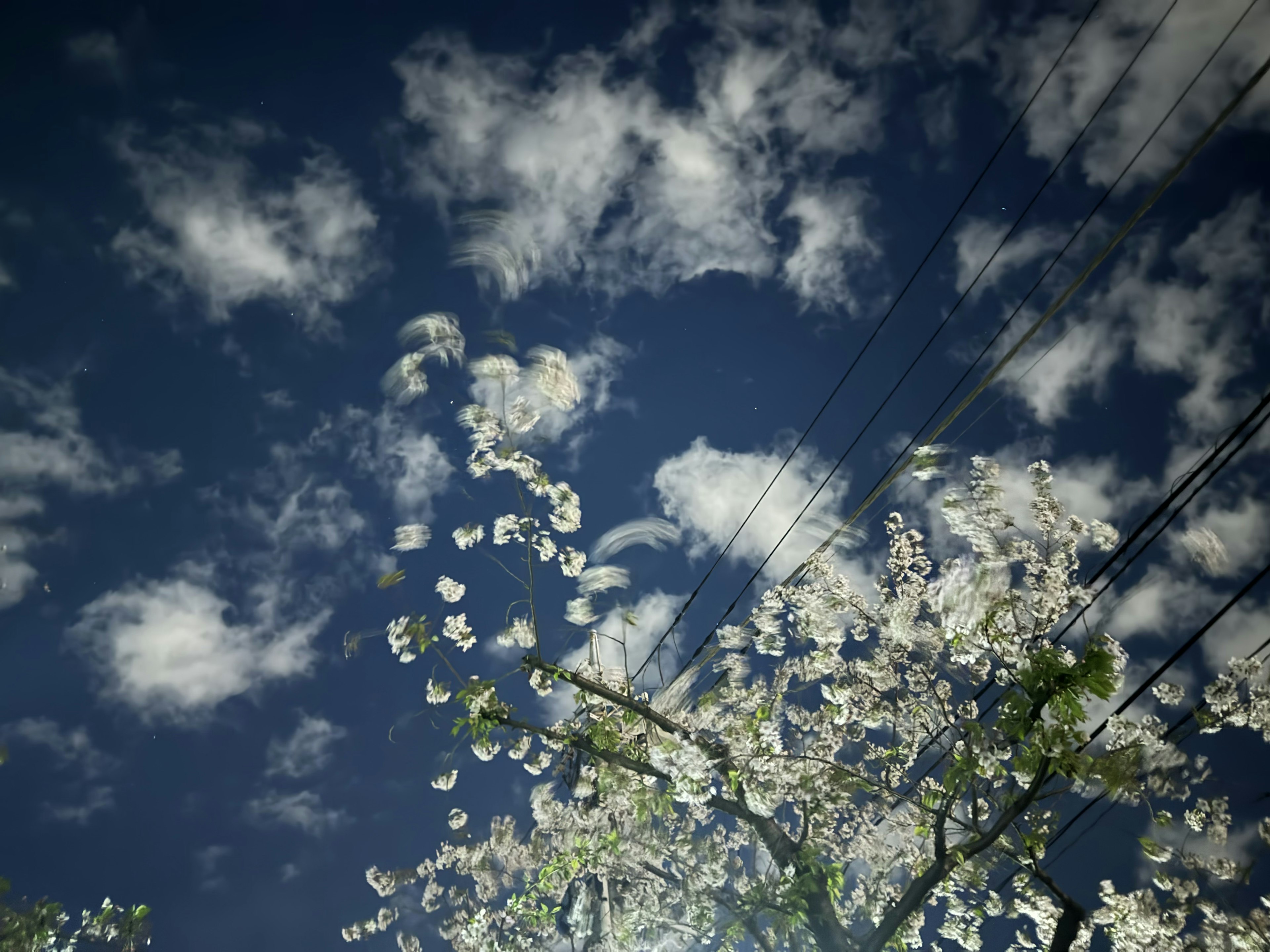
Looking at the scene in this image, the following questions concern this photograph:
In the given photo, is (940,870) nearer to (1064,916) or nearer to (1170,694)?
(1064,916)

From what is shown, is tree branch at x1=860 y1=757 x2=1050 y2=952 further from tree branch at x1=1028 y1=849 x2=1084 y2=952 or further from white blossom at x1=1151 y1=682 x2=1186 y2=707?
white blossom at x1=1151 y1=682 x2=1186 y2=707

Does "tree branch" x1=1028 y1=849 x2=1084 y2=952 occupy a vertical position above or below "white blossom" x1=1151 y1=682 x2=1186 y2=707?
below

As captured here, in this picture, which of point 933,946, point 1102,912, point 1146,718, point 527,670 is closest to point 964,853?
point 1146,718

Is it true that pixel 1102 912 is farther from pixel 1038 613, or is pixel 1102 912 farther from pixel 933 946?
pixel 1038 613

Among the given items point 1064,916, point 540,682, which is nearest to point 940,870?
point 1064,916

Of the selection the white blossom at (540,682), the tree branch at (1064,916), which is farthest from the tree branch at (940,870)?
the white blossom at (540,682)

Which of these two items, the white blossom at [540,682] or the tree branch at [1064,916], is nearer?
the tree branch at [1064,916]

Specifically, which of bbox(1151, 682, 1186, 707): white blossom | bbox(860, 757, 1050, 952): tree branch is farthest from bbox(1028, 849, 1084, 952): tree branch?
bbox(1151, 682, 1186, 707): white blossom

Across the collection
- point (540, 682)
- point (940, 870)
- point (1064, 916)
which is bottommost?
point (1064, 916)

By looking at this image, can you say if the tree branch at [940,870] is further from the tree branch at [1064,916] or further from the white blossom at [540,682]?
the white blossom at [540,682]

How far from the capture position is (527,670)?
7.23 metres

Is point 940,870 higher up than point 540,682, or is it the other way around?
→ point 540,682

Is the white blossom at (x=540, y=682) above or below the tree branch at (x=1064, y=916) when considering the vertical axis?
above

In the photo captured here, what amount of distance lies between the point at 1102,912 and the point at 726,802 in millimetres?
8322
